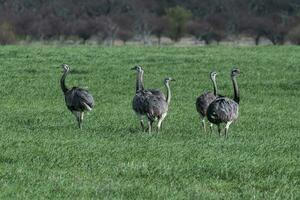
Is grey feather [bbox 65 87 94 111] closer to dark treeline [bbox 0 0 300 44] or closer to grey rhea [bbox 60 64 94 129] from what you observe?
grey rhea [bbox 60 64 94 129]

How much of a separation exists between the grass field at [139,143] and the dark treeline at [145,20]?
4757 cm

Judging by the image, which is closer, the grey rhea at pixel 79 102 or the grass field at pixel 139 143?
the grass field at pixel 139 143

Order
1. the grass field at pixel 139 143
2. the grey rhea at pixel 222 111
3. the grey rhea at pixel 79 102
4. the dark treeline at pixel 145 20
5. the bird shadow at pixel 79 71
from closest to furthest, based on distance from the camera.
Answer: the grass field at pixel 139 143, the grey rhea at pixel 222 111, the grey rhea at pixel 79 102, the bird shadow at pixel 79 71, the dark treeline at pixel 145 20

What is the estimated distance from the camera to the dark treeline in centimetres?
9088

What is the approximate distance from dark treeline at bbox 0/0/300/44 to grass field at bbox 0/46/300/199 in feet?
156

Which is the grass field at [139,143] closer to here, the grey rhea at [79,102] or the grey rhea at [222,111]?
the grey rhea at [79,102]

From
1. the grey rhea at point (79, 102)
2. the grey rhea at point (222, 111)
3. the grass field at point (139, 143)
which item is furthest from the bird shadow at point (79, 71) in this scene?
the grey rhea at point (222, 111)

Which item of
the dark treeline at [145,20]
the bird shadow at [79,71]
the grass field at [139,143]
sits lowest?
the grass field at [139,143]

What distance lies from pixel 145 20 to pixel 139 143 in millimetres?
83276

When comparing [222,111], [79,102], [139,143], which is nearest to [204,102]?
[222,111]

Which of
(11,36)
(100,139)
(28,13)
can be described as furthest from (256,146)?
(28,13)

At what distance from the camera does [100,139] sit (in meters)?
17.2

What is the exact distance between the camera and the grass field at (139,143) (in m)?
12.5

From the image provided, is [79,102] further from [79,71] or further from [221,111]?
[79,71]
